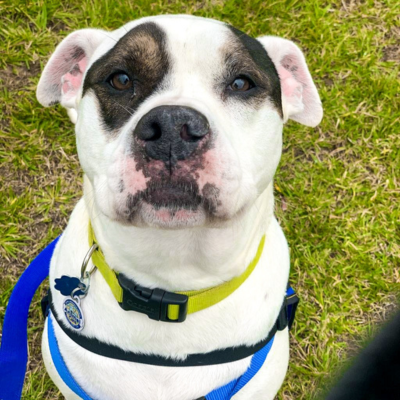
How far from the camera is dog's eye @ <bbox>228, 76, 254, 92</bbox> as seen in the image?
87.0 inches

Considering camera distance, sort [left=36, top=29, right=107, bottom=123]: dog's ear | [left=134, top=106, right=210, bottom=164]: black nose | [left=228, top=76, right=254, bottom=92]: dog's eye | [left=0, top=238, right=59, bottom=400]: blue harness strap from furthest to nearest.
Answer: [left=0, top=238, right=59, bottom=400]: blue harness strap → [left=36, top=29, right=107, bottom=123]: dog's ear → [left=228, top=76, right=254, bottom=92]: dog's eye → [left=134, top=106, right=210, bottom=164]: black nose

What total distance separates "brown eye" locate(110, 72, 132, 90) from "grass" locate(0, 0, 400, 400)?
201 cm

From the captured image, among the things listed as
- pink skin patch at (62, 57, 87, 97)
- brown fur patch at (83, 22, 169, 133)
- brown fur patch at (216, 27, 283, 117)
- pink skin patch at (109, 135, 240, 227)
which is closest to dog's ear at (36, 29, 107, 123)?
pink skin patch at (62, 57, 87, 97)

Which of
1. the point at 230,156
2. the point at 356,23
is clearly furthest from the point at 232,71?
the point at 356,23

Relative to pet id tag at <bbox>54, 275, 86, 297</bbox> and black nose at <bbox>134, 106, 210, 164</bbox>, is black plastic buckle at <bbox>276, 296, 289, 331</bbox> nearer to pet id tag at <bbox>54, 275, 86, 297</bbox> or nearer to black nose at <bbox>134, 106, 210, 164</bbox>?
pet id tag at <bbox>54, 275, 86, 297</bbox>

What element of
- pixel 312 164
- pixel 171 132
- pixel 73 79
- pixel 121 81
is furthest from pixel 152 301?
pixel 312 164

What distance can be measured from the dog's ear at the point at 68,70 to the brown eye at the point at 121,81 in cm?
41

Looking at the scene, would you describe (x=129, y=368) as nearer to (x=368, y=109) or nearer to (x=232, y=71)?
(x=232, y=71)

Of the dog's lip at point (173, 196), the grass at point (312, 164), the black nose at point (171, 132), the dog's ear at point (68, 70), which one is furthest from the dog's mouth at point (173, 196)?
the grass at point (312, 164)

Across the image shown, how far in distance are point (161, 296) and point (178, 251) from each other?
21 cm

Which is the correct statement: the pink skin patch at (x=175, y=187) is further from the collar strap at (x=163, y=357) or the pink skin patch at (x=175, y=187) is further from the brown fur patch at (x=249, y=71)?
the collar strap at (x=163, y=357)

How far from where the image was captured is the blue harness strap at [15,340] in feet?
9.51

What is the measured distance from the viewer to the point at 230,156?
72.7 inches

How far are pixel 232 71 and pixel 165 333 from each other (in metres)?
1.23
